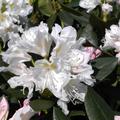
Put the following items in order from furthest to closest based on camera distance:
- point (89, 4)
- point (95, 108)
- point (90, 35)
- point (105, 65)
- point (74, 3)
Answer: point (74, 3) → point (89, 4) → point (90, 35) → point (105, 65) → point (95, 108)

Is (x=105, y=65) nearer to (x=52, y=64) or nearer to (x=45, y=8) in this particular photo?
(x=52, y=64)

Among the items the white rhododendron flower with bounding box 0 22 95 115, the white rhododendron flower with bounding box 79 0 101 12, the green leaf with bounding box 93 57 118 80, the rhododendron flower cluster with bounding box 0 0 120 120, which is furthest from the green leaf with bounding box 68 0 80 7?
the white rhododendron flower with bounding box 0 22 95 115

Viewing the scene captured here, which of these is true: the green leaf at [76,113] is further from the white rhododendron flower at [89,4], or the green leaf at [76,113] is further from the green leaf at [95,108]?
the white rhododendron flower at [89,4]

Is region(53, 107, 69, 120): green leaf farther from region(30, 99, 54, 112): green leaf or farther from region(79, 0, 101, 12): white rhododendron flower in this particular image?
region(79, 0, 101, 12): white rhododendron flower

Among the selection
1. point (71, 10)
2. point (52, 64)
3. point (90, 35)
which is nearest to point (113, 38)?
Result: point (90, 35)

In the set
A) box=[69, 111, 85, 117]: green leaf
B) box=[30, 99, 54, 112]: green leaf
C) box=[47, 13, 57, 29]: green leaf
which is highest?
box=[47, 13, 57, 29]: green leaf

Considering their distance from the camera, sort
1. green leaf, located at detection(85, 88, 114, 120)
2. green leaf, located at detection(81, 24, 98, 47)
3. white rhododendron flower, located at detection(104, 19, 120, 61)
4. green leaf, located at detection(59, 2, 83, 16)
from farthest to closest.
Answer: green leaf, located at detection(59, 2, 83, 16) < green leaf, located at detection(81, 24, 98, 47) < white rhododendron flower, located at detection(104, 19, 120, 61) < green leaf, located at detection(85, 88, 114, 120)
